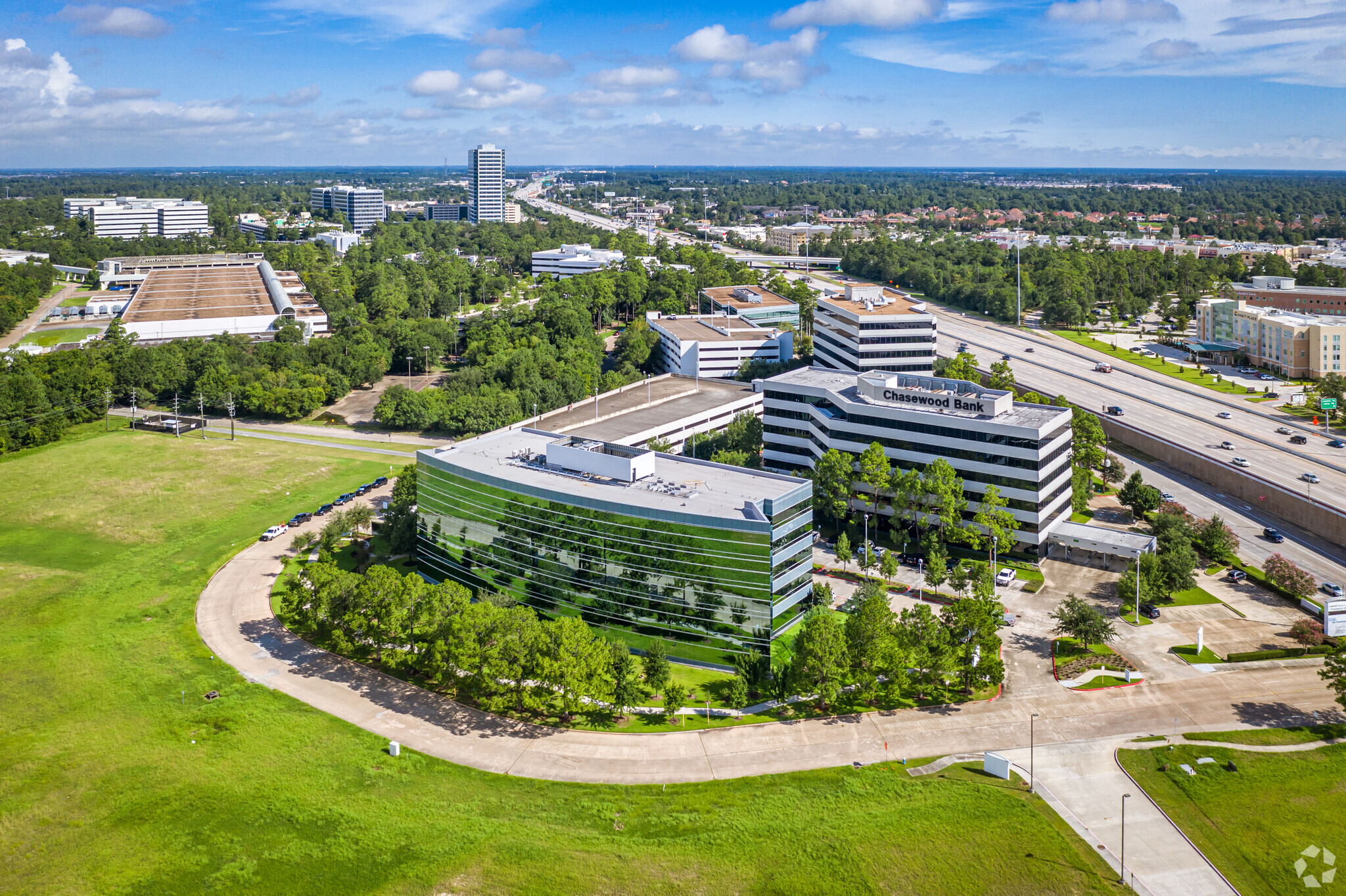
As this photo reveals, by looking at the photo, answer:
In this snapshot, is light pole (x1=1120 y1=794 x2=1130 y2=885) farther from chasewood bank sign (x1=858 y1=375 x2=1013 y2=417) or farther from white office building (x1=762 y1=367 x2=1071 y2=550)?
chasewood bank sign (x1=858 y1=375 x2=1013 y2=417)

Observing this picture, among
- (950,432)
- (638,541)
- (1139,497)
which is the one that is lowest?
(1139,497)

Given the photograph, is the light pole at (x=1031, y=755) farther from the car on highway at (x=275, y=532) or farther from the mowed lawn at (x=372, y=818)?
the car on highway at (x=275, y=532)

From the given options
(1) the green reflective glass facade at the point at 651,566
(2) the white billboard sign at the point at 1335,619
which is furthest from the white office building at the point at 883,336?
(2) the white billboard sign at the point at 1335,619

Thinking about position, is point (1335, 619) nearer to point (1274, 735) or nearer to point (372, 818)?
point (1274, 735)

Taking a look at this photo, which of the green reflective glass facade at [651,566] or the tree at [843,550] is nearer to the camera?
the green reflective glass facade at [651,566]

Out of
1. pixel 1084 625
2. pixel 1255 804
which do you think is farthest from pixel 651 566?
pixel 1255 804

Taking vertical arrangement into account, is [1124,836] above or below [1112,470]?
below

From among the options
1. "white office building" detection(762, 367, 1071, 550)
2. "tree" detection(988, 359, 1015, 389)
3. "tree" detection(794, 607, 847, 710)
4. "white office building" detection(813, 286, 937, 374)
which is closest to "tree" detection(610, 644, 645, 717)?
"tree" detection(794, 607, 847, 710)
